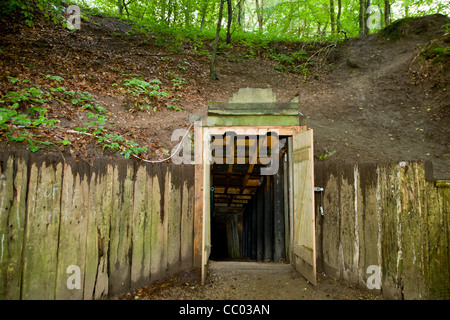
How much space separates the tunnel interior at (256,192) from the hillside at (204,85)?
1.27 m

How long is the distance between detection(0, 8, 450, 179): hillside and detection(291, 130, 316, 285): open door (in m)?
1.38

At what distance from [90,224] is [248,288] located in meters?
2.69

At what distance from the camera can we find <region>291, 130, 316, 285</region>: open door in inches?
174

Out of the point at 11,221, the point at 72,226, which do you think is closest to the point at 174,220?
the point at 72,226

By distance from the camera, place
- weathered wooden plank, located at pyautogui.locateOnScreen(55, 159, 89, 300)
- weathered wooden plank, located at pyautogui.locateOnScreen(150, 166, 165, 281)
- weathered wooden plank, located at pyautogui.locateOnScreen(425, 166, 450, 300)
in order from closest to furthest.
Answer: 1. weathered wooden plank, located at pyautogui.locateOnScreen(55, 159, 89, 300)
2. weathered wooden plank, located at pyautogui.locateOnScreen(425, 166, 450, 300)
3. weathered wooden plank, located at pyautogui.locateOnScreen(150, 166, 165, 281)

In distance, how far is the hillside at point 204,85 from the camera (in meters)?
5.69

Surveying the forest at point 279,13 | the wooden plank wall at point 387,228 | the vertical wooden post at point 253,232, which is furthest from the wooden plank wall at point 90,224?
the forest at point 279,13

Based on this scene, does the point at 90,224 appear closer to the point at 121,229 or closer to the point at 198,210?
the point at 121,229

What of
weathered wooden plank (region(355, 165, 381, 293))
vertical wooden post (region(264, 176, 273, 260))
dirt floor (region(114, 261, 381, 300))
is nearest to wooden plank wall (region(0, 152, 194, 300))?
dirt floor (region(114, 261, 381, 300))

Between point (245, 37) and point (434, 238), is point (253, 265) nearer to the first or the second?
point (434, 238)

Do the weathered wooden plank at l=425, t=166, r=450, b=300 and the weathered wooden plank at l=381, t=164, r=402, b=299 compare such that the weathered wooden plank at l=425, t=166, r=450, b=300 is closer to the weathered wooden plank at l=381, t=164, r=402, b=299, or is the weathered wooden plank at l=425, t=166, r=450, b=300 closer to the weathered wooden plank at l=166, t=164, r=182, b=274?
the weathered wooden plank at l=381, t=164, r=402, b=299

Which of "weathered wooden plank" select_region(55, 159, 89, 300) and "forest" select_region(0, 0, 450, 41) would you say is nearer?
"weathered wooden plank" select_region(55, 159, 89, 300)

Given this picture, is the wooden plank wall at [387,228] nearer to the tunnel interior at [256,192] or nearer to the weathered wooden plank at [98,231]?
the tunnel interior at [256,192]
